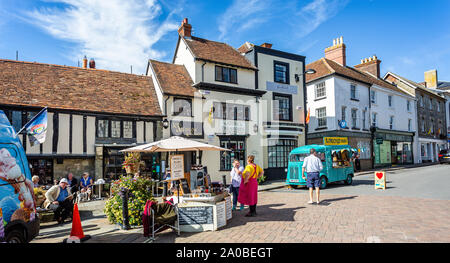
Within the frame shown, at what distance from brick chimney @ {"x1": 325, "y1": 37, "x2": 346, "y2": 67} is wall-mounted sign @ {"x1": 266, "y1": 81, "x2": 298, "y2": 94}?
9792 millimetres

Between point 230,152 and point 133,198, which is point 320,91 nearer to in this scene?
point 230,152

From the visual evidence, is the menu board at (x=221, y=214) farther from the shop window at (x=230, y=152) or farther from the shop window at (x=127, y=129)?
the shop window at (x=230, y=152)

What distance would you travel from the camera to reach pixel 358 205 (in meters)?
9.45

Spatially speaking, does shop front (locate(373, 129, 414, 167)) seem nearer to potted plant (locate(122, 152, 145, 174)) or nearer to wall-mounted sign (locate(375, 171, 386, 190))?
wall-mounted sign (locate(375, 171, 386, 190))

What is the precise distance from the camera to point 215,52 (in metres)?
19.7

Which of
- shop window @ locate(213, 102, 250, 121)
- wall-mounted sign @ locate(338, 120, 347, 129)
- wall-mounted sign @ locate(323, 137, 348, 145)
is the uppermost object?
shop window @ locate(213, 102, 250, 121)

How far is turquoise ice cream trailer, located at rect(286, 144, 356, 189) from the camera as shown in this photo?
1467 cm

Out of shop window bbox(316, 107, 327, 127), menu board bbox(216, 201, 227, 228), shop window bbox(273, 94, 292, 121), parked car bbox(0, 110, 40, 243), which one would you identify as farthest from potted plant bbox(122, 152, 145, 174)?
shop window bbox(316, 107, 327, 127)

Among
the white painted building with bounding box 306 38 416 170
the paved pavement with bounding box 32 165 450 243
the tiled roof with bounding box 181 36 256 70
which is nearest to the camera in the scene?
the paved pavement with bounding box 32 165 450 243

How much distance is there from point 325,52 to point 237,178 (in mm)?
24107

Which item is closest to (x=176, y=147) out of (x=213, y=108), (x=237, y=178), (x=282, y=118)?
(x=237, y=178)

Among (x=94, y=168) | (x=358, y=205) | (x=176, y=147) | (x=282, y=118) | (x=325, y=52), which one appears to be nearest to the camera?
(x=176, y=147)

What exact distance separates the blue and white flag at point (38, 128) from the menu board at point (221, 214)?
7.04 metres

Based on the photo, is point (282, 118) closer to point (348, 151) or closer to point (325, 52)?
point (348, 151)
